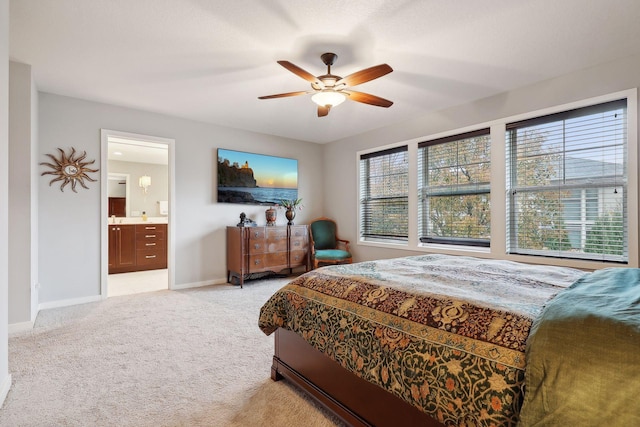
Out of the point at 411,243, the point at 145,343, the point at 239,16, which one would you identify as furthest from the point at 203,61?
the point at 411,243

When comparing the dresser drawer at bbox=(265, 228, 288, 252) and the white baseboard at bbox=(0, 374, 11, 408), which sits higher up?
the dresser drawer at bbox=(265, 228, 288, 252)

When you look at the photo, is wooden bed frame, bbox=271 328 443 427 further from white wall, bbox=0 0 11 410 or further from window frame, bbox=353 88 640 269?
window frame, bbox=353 88 640 269

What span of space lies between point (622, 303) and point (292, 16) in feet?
7.80

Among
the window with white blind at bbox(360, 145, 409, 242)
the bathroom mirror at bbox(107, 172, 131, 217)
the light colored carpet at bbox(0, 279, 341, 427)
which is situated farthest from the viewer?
the bathroom mirror at bbox(107, 172, 131, 217)

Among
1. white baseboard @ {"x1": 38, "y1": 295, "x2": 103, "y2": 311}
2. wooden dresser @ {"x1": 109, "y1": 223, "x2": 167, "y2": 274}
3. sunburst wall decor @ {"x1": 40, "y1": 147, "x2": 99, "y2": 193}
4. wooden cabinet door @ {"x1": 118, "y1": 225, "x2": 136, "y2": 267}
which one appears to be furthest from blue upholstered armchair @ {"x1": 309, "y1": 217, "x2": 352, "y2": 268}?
wooden cabinet door @ {"x1": 118, "y1": 225, "x2": 136, "y2": 267}

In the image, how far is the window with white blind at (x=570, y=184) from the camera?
2920 millimetres

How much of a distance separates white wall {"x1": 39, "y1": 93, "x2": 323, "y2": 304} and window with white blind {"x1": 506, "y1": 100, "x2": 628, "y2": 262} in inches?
135

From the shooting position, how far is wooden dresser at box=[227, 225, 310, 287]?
4641 millimetres

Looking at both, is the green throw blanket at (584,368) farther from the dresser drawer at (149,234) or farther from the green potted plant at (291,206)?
the dresser drawer at (149,234)

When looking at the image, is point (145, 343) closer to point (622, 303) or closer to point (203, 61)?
point (203, 61)

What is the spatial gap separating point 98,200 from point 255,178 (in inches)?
84.9

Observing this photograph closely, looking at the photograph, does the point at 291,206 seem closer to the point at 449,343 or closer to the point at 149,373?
the point at 149,373

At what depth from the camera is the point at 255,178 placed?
5203 millimetres

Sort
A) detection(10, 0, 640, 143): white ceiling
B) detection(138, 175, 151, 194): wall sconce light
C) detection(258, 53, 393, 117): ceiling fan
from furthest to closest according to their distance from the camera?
detection(138, 175, 151, 194): wall sconce light < detection(258, 53, 393, 117): ceiling fan < detection(10, 0, 640, 143): white ceiling
